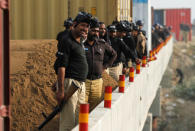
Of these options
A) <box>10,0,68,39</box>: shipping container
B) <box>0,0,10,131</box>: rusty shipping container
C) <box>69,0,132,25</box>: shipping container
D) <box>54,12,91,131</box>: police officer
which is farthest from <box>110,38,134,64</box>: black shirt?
<box>10,0,68,39</box>: shipping container

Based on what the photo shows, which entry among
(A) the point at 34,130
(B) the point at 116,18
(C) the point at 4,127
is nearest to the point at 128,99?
(A) the point at 34,130

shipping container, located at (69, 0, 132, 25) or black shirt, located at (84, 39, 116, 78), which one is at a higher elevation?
shipping container, located at (69, 0, 132, 25)

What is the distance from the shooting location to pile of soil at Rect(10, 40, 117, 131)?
9516mm

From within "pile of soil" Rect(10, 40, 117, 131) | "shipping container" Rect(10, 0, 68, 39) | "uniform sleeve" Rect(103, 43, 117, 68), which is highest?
"shipping container" Rect(10, 0, 68, 39)

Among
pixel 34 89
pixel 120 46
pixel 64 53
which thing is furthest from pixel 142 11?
pixel 64 53

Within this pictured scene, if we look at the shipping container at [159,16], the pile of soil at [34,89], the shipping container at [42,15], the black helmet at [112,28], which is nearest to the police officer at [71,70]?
the pile of soil at [34,89]

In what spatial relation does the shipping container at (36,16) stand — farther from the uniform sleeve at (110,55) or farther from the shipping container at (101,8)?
the uniform sleeve at (110,55)

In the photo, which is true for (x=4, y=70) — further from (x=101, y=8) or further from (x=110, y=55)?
(x=101, y=8)

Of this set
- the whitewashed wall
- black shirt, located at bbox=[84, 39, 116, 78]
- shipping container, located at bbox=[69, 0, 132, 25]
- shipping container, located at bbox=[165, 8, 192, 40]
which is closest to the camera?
black shirt, located at bbox=[84, 39, 116, 78]

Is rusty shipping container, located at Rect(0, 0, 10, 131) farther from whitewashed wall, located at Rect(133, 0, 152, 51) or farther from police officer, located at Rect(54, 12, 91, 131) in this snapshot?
whitewashed wall, located at Rect(133, 0, 152, 51)

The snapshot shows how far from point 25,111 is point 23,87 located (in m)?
1.25

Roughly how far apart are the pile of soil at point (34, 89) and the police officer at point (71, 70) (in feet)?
10.9

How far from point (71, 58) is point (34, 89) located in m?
5.63

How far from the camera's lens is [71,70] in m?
5.54
